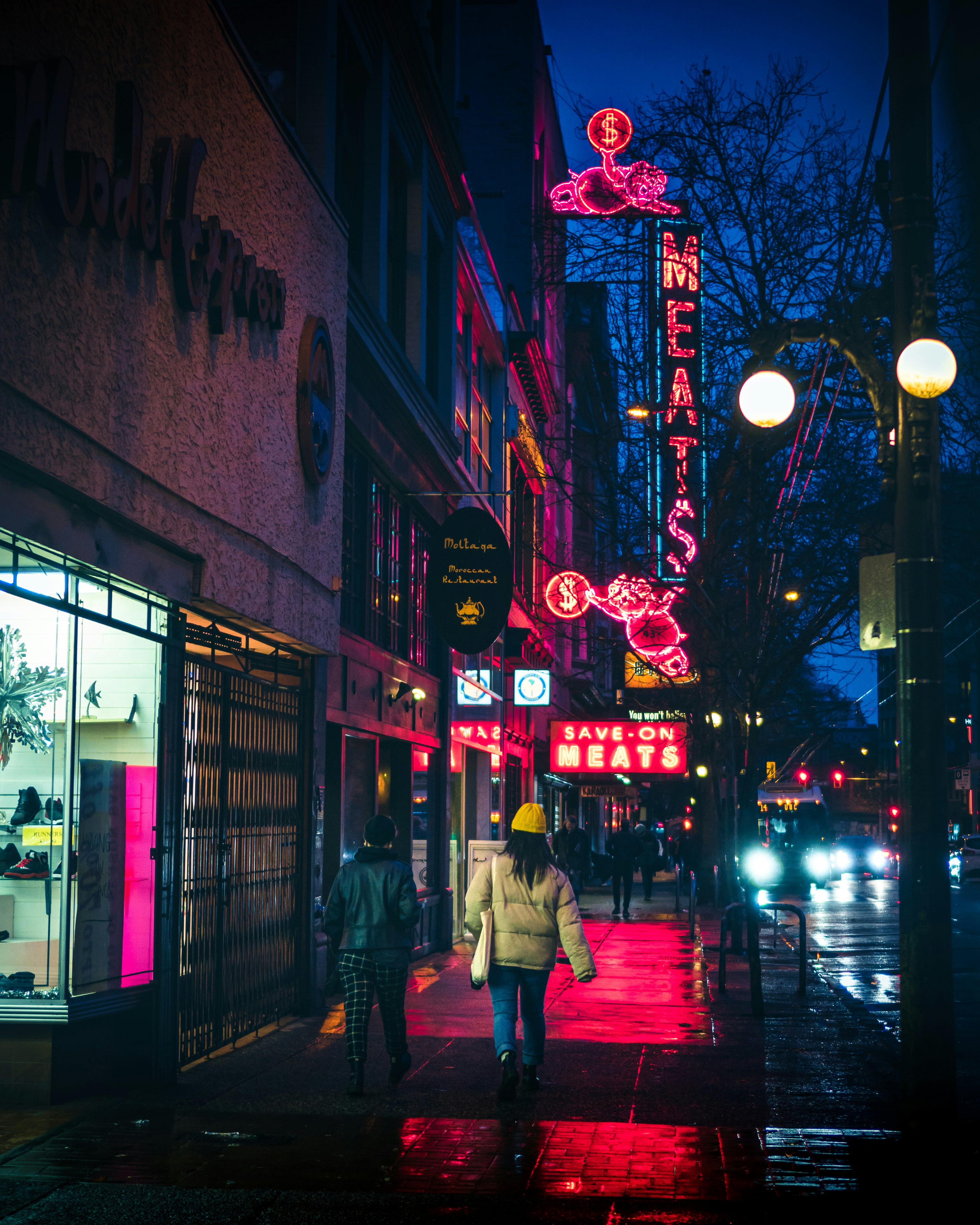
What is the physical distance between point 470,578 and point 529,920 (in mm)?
8519

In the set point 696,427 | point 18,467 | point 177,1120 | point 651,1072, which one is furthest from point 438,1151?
point 696,427

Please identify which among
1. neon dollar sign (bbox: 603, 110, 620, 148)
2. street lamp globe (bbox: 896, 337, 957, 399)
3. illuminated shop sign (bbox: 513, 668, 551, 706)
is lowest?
illuminated shop sign (bbox: 513, 668, 551, 706)

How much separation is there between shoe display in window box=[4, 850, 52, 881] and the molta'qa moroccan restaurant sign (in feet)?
11.9

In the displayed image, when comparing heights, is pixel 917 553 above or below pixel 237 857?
above

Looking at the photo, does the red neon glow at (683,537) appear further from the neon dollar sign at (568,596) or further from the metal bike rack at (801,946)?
the neon dollar sign at (568,596)

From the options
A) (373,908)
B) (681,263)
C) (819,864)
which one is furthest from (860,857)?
(373,908)

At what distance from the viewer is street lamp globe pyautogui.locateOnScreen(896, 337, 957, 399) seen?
7.35 metres

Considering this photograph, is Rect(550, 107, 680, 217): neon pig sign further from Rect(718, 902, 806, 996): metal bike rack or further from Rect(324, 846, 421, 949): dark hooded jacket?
Rect(324, 846, 421, 949): dark hooded jacket

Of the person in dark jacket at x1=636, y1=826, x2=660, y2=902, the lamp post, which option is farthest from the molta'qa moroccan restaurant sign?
the person in dark jacket at x1=636, y1=826, x2=660, y2=902

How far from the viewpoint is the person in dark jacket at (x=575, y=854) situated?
3497 cm

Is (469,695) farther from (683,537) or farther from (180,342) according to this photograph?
(180,342)

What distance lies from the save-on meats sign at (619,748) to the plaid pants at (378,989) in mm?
18990

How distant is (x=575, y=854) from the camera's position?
119 ft

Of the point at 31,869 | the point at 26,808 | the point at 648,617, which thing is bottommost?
the point at 31,869
